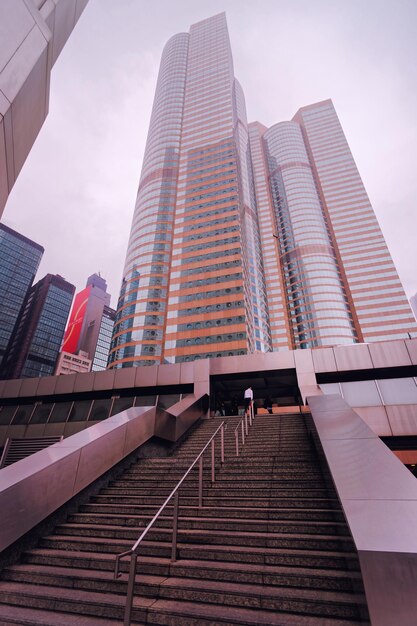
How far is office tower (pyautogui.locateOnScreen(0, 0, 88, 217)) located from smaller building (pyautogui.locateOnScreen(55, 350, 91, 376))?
121m

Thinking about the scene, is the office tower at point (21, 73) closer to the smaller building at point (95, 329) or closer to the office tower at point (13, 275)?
the office tower at point (13, 275)

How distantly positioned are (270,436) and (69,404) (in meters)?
16.7

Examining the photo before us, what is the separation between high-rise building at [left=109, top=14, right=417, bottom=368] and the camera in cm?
5619

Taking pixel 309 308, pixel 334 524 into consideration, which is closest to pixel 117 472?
pixel 334 524

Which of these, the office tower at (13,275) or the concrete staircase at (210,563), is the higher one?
the office tower at (13,275)

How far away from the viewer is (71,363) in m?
123

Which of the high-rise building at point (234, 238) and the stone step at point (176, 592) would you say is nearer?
the stone step at point (176, 592)

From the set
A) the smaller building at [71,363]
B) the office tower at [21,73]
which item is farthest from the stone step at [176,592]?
the smaller building at [71,363]

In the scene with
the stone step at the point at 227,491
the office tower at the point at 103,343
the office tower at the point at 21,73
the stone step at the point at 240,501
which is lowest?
the stone step at the point at 240,501

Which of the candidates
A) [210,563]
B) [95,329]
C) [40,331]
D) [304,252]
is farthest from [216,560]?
[95,329]

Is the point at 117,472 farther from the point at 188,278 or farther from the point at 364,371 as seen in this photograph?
the point at 188,278

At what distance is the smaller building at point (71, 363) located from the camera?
390 ft

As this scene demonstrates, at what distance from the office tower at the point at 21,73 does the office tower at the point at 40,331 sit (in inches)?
4832

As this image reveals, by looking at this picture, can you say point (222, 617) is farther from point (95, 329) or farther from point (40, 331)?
point (95, 329)
